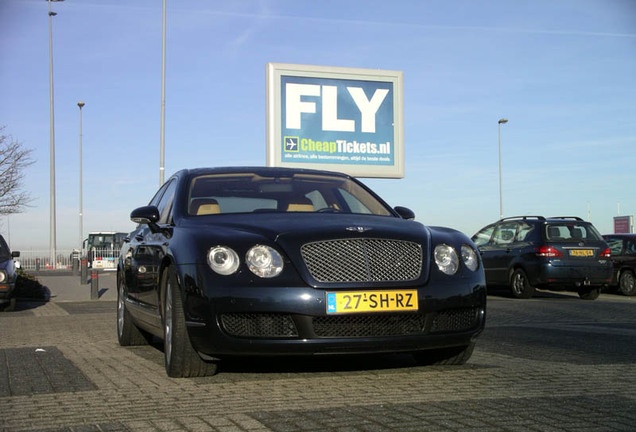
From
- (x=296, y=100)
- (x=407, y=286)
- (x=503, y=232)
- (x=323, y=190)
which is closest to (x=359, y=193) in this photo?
(x=323, y=190)

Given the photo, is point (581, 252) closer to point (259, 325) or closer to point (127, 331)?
point (127, 331)

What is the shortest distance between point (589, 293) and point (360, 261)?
13.5m

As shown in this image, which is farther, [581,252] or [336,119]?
[336,119]

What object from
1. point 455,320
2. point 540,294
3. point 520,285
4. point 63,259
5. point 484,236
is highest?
point 484,236

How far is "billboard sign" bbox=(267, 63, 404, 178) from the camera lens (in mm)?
21234

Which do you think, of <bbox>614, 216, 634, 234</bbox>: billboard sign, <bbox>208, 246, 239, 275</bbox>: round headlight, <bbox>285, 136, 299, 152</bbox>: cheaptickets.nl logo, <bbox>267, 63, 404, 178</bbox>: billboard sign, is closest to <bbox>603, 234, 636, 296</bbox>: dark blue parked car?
<bbox>267, 63, 404, 178</bbox>: billboard sign

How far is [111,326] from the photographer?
1062 centimetres

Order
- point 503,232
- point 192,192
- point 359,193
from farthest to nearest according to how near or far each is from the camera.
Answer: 1. point 503,232
2. point 359,193
3. point 192,192

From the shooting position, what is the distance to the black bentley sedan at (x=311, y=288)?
16.4 feet

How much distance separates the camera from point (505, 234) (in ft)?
58.9

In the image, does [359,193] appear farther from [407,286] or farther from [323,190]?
[407,286]

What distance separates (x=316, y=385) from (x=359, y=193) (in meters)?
2.36

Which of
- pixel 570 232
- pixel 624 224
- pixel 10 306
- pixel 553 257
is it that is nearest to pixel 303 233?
pixel 10 306

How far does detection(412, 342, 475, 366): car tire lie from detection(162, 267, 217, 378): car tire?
1578 millimetres
